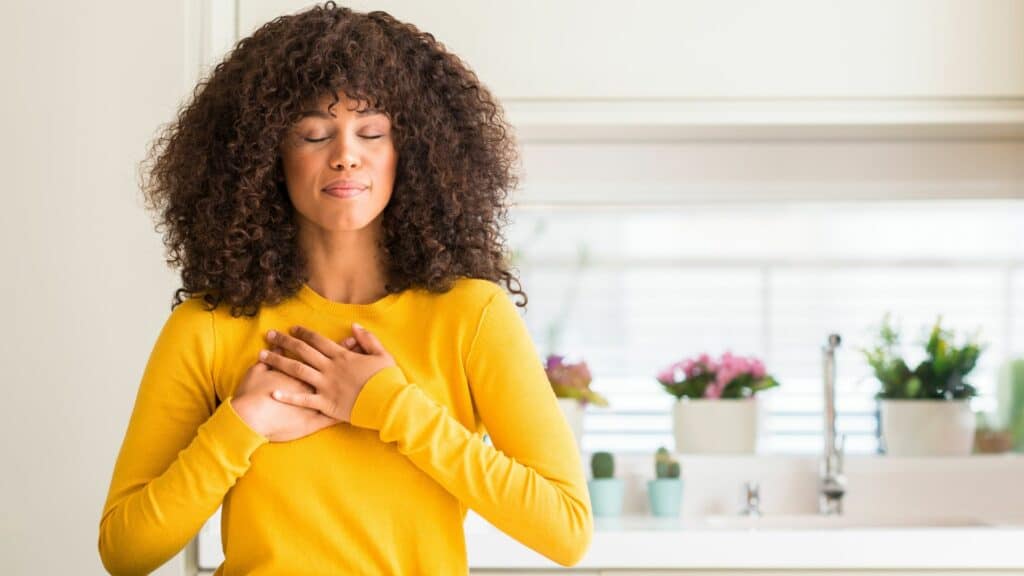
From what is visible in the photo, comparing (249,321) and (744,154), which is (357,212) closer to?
(249,321)

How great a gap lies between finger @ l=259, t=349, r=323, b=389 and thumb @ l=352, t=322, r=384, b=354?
57 millimetres

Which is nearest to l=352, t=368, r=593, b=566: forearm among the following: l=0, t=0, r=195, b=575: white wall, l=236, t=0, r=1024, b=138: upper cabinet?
l=0, t=0, r=195, b=575: white wall

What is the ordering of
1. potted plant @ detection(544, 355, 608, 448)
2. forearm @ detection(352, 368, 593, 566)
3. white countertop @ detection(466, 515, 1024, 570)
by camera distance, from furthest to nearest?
potted plant @ detection(544, 355, 608, 448) → white countertop @ detection(466, 515, 1024, 570) → forearm @ detection(352, 368, 593, 566)

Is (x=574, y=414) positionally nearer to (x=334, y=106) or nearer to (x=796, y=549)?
(x=796, y=549)

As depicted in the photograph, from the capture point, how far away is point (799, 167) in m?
2.78

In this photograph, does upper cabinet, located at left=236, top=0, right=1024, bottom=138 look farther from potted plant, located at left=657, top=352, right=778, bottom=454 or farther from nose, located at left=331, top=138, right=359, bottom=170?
nose, located at left=331, top=138, right=359, bottom=170

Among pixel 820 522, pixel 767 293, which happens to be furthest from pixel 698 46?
pixel 820 522

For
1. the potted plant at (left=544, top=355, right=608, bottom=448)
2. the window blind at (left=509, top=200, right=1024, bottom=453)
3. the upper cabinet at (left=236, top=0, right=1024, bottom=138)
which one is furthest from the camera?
the window blind at (left=509, top=200, right=1024, bottom=453)

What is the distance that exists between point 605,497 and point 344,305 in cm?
134

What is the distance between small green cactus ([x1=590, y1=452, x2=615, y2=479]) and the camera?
2.66 m

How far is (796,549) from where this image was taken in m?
2.22

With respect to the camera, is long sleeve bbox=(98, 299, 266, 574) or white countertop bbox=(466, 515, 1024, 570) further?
white countertop bbox=(466, 515, 1024, 570)

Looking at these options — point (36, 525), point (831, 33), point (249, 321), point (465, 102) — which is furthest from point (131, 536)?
point (831, 33)

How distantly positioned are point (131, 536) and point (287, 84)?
50 cm
